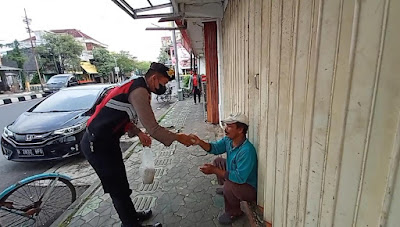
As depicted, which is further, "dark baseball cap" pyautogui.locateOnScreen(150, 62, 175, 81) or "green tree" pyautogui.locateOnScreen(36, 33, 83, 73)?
"green tree" pyautogui.locateOnScreen(36, 33, 83, 73)

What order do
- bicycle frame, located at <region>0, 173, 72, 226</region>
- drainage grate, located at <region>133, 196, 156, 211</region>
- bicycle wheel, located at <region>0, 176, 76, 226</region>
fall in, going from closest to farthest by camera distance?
1. bicycle frame, located at <region>0, 173, 72, 226</region>
2. bicycle wheel, located at <region>0, 176, 76, 226</region>
3. drainage grate, located at <region>133, 196, 156, 211</region>

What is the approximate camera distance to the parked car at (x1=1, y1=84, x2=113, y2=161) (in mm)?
4301

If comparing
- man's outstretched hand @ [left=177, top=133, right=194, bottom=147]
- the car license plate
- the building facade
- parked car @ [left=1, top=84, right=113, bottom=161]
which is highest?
the building facade

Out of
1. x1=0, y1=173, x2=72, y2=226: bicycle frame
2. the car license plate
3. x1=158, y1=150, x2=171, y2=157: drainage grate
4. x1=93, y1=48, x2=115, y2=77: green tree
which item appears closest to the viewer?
x1=0, y1=173, x2=72, y2=226: bicycle frame

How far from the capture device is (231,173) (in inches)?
87.6

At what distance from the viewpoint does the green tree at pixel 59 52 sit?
94.9 ft

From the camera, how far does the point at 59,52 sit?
97.7 feet

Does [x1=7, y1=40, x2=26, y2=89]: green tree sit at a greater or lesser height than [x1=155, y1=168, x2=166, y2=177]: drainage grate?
greater

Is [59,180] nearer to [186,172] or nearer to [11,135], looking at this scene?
[186,172]

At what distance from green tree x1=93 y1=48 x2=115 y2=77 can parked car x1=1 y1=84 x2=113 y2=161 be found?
39.2 metres

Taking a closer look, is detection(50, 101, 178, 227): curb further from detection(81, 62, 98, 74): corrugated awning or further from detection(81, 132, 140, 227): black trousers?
detection(81, 62, 98, 74): corrugated awning

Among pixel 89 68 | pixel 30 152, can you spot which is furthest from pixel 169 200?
pixel 89 68

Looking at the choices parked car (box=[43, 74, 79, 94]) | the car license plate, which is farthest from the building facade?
parked car (box=[43, 74, 79, 94])

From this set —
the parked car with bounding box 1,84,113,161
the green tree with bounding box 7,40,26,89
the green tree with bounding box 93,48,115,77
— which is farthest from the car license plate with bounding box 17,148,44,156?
the green tree with bounding box 93,48,115,77
